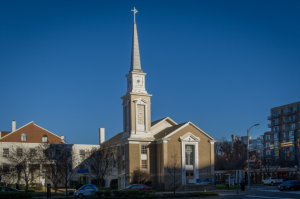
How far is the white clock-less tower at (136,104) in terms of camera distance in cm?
5581

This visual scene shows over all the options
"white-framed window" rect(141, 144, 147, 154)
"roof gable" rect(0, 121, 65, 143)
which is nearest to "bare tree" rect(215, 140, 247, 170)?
"white-framed window" rect(141, 144, 147, 154)

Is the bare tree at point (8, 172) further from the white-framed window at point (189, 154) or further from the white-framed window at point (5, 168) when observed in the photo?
the white-framed window at point (189, 154)

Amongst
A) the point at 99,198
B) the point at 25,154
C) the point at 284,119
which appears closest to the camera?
the point at 99,198

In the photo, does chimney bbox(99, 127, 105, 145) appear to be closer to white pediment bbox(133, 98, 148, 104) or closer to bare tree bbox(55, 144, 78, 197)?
white pediment bbox(133, 98, 148, 104)

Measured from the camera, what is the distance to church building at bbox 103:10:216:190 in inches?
2133

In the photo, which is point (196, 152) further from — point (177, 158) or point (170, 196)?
point (170, 196)

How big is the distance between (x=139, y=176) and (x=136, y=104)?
36.7 ft

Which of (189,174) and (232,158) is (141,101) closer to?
(189,174)

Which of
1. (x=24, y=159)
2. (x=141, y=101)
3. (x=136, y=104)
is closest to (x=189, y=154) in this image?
(x=141, y=101)

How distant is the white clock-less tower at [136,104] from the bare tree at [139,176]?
17.4 feet

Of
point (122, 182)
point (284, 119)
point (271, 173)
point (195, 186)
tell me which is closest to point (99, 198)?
point (195, 186)

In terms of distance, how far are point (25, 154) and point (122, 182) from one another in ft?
55.2

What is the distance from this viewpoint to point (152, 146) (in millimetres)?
56188

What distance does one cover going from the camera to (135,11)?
61.3 metres
